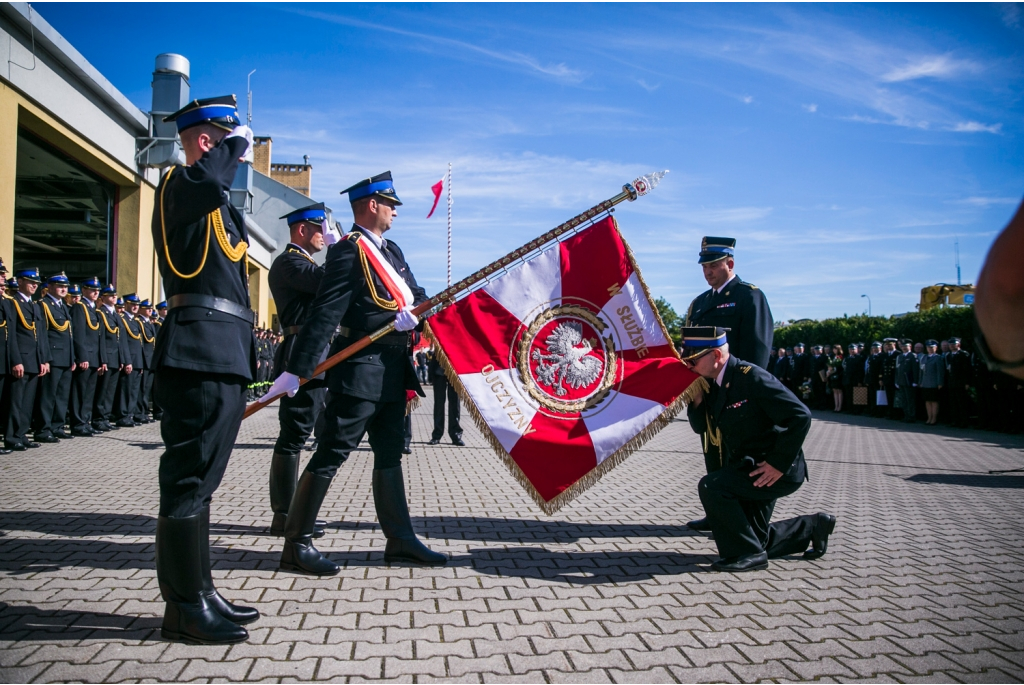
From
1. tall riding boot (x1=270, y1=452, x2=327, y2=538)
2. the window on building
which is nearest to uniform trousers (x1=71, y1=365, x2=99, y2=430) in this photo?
the window on building

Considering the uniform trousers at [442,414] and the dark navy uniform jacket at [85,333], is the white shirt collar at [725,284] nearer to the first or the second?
the uniform trousers at [442,414]

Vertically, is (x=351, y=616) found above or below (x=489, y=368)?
below

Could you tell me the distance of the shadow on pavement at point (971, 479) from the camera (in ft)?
26.5

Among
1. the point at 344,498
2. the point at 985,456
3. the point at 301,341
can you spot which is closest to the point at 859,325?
the point at 985,456

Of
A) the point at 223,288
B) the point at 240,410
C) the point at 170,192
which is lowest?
the point at 240,410

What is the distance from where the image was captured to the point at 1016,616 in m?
3.52

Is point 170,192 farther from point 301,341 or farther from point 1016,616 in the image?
point 1016,616

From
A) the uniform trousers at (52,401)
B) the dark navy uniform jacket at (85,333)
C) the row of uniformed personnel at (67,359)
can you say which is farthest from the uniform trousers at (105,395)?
the uniform trousers at (52,401)

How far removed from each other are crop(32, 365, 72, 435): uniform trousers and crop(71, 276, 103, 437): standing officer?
279mm

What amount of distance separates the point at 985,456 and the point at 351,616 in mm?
11179

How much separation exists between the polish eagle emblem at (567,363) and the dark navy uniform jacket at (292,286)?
70.6 inches

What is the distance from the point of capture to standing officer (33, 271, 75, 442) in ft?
33.1

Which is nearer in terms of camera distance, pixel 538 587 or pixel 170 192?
pixel 170 192

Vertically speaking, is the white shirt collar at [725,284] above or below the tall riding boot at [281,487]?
above
